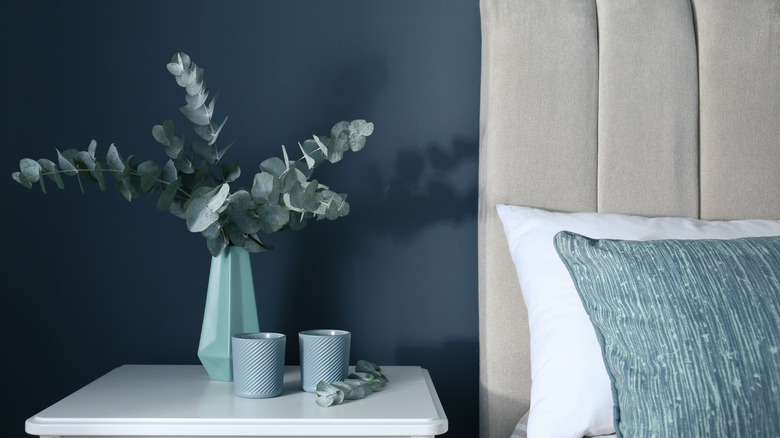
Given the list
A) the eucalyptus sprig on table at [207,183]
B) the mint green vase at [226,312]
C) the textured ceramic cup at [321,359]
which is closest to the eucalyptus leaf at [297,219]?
the eucalyptus sprig on table at [207,183]

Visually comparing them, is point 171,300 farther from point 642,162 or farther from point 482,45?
point 642,162

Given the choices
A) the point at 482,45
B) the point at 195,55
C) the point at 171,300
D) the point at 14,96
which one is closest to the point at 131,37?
the point at 195,55

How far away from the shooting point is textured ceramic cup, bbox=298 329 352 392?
1.15 meters

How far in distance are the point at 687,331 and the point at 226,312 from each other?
0.80 meters

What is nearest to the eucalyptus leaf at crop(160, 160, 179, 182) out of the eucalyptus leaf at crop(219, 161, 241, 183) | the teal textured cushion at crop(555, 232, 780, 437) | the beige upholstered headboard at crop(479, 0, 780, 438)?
the eucalyptus leaf at crop(219, 161, 241, 183)

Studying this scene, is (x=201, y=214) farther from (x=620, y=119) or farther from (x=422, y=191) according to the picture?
(x=620, y=119)

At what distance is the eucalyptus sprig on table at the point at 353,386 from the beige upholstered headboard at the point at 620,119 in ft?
0.83

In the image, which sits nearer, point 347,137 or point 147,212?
point 347,137

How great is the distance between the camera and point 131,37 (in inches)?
59.6

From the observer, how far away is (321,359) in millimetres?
1150

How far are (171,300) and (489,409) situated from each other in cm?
77

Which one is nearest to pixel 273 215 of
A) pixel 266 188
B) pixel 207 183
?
pixel 266 188

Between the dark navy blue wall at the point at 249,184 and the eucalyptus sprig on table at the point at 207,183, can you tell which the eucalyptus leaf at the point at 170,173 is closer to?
the eucalyptus sprig on table at the point at 207,183

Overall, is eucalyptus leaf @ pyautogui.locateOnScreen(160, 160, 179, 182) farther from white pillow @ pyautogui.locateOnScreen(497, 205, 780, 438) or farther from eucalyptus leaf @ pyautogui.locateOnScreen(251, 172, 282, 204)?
white pillow @ pyautogui.locateOnScreen(497, 205, 780, 438)
